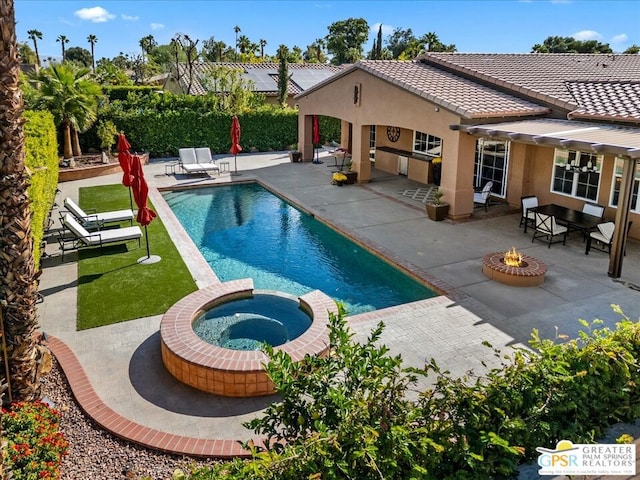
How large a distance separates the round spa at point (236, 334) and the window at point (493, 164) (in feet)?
44.8

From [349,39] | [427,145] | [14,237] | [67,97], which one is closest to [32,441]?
[14,237]

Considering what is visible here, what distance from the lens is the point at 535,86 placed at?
21531 mm

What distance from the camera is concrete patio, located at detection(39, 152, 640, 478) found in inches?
329

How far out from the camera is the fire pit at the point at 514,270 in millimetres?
13484

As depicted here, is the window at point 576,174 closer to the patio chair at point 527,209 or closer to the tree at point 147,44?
the patio chair at point 527,209

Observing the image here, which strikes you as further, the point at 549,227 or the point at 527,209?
the point at 527,209

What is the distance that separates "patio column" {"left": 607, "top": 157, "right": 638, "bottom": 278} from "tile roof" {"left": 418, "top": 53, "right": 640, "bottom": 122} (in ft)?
13.2

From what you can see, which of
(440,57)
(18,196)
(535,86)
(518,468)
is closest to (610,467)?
(518,468)

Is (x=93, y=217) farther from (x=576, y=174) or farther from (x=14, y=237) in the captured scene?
(x=576, y=174)

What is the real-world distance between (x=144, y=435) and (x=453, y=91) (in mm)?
18265

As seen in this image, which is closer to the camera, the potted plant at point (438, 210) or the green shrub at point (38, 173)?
the green shrub at point (38, 173)

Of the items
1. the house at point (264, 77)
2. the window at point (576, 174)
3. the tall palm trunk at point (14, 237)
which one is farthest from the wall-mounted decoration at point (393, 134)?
the tall palm trunk at point (14, 237)

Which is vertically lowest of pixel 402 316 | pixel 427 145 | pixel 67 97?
pixel 402 316

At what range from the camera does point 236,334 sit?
10.8 m
